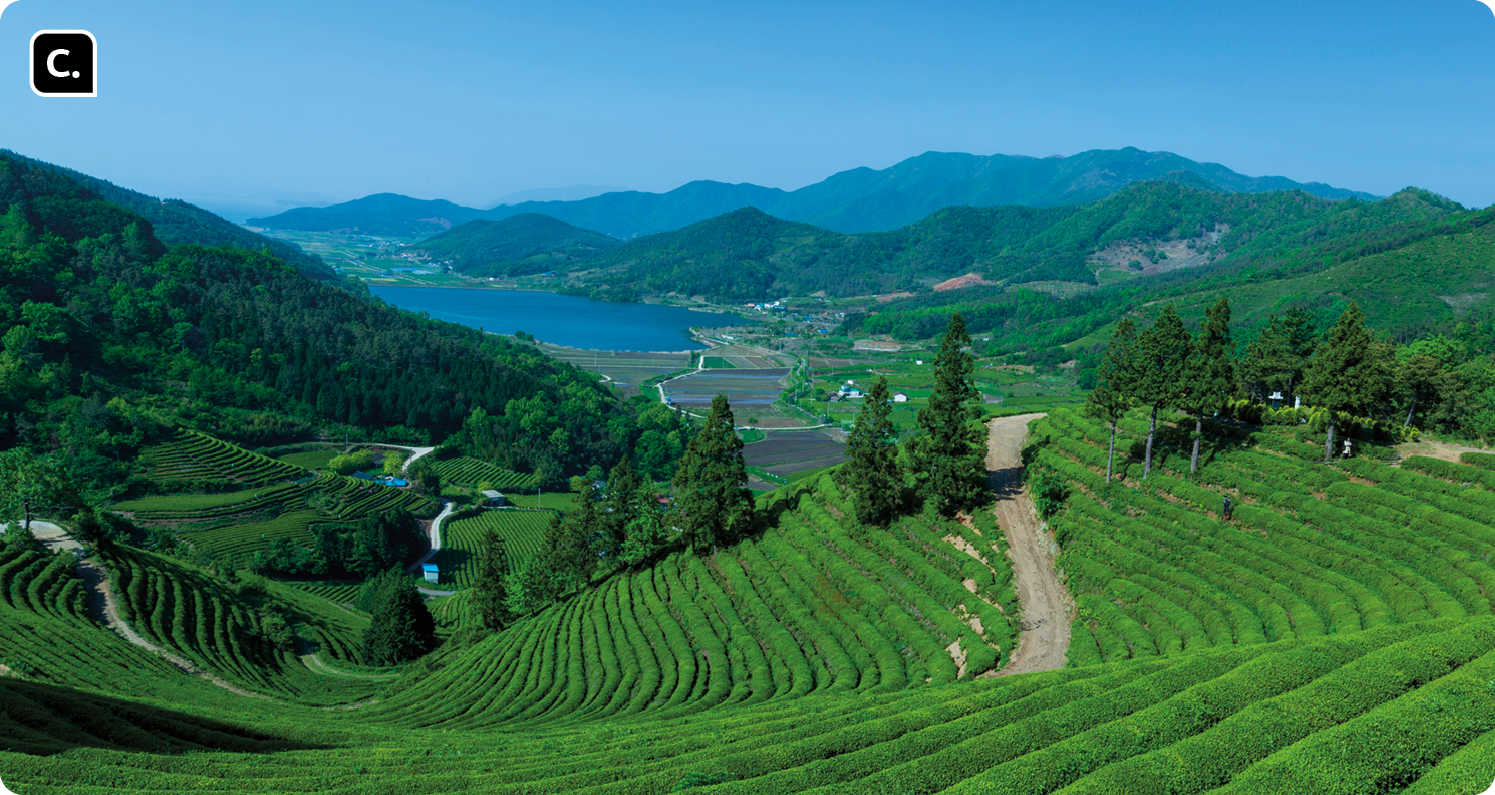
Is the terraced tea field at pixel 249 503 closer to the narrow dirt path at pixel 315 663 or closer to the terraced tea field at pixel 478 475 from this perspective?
the terraced tea field at pixel 478 475

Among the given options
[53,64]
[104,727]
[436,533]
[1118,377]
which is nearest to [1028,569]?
[1118,377]

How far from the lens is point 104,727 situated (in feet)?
53.4

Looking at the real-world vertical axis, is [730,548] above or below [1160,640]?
below

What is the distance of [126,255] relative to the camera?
132750 mm

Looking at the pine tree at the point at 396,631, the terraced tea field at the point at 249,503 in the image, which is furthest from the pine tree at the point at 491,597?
the terraced tea field at the point at 249,503

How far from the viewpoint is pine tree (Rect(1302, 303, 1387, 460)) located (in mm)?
29859

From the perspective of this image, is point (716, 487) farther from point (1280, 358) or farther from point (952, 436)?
point (1280, 358)

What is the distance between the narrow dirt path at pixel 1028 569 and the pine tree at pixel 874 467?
5075 millimetres

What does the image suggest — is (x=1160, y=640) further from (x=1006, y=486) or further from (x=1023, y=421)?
(x=1023, y=421)

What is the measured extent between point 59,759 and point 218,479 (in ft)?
264

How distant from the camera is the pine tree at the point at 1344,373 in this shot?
29.9 meters

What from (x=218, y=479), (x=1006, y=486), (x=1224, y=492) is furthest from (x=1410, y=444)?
(x=218, y=479)

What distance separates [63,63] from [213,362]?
127 m

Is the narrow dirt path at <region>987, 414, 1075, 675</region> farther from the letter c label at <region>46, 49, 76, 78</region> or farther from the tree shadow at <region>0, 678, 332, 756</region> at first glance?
the letter c label at <region>46, 49, 76, 78</region>
